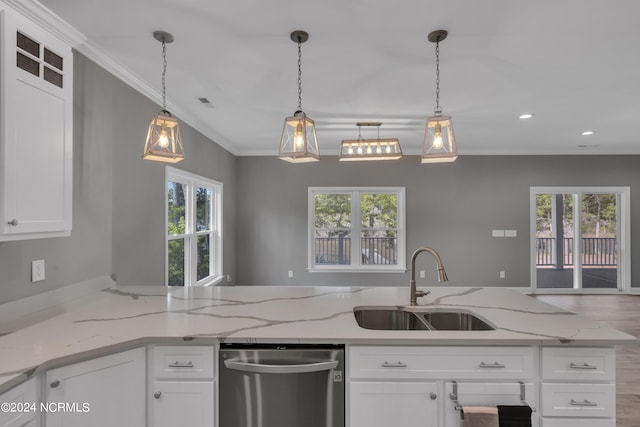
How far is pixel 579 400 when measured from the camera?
1.42 metres

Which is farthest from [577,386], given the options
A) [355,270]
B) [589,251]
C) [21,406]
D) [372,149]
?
[589,251]

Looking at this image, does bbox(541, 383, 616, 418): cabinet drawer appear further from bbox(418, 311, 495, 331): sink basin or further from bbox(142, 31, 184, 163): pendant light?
bbox(142, 31, 184, 163): pendant light

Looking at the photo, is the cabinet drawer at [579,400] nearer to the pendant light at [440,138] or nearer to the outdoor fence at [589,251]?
the pendant light at [440,138]

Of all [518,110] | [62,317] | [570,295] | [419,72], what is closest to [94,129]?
[62,317]

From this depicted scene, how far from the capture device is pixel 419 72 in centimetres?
256

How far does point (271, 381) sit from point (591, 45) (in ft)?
9.58

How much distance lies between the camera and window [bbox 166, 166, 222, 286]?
11.6ft

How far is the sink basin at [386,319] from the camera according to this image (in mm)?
1956

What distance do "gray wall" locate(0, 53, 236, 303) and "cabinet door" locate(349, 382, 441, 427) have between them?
1.84 metres

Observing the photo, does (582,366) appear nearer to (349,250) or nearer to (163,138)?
(163,138)

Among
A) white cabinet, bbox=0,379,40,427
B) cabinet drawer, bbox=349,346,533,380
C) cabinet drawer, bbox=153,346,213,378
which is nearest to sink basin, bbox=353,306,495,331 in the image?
cabinet drawer, bbox=349,346,533,380

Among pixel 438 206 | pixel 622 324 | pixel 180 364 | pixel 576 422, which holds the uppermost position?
pixel 438 206

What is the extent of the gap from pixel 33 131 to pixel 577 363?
2671mm

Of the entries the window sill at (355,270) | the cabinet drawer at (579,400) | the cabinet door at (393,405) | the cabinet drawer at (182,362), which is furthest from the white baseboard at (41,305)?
the window sill at (355,270)
